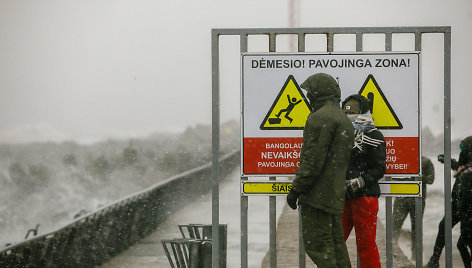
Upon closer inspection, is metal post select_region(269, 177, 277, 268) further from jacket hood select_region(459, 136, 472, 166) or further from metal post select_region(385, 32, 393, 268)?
jacket hood select_region(459, 136, 472, 166)

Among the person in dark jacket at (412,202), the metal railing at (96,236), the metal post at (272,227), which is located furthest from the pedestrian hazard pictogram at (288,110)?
the metal railing at (96,236)

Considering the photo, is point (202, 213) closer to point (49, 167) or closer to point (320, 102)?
point (320, 102)

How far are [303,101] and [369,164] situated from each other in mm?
676

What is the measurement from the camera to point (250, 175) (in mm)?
5328

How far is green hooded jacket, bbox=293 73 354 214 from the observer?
4621 millimetres

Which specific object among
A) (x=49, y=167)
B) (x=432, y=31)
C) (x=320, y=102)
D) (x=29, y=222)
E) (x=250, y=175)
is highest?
(x=432, y=31)

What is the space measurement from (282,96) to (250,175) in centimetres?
A: 63

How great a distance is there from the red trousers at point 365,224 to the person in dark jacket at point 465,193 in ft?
6.86

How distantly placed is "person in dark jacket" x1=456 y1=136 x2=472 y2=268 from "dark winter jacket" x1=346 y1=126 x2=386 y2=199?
214 centimetres

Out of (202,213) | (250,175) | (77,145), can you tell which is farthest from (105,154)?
(250,175)

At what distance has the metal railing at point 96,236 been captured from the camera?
8.13m

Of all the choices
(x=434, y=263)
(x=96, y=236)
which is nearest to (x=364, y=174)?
(x=434, y=263)

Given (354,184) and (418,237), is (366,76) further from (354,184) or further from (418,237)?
(418,237)

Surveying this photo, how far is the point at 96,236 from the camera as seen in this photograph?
33.6 feet
